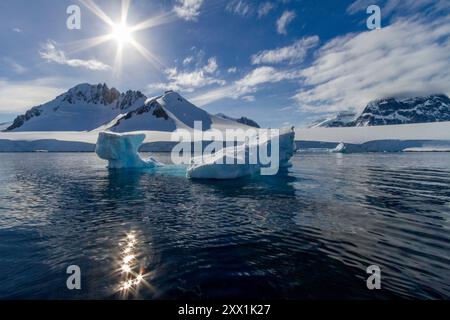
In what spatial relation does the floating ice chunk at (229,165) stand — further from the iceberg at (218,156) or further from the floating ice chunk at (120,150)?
the floating ice chunk at (120,150)

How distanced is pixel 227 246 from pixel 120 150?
31828mm

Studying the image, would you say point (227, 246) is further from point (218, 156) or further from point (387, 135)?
point (387, 135)

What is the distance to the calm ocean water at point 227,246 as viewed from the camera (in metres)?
6.20

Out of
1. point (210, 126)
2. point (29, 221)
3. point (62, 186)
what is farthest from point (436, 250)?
point (210, 126)

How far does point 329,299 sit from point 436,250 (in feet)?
16.6

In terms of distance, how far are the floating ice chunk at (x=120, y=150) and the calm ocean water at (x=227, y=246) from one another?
61.1 feet

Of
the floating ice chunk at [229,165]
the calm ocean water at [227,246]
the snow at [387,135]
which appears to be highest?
the snow at [387,135]

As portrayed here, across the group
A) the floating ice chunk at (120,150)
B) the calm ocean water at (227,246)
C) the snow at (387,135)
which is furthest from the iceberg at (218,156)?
the snow at (387,135)

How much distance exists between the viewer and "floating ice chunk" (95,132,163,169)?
34125 millimetres

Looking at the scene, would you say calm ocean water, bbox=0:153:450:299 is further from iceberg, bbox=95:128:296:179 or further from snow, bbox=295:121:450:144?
snow, bbox=295:121:450:144

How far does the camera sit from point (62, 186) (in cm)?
2075

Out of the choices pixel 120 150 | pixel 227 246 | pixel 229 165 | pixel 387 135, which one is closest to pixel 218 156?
pixel 229 165

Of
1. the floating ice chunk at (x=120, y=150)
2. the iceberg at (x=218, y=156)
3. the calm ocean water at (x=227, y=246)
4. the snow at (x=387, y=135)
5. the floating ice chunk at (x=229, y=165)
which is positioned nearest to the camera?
the calm ocean water at (x=227, y=246)

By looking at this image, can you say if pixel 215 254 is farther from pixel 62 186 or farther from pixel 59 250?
pixel 62 186
